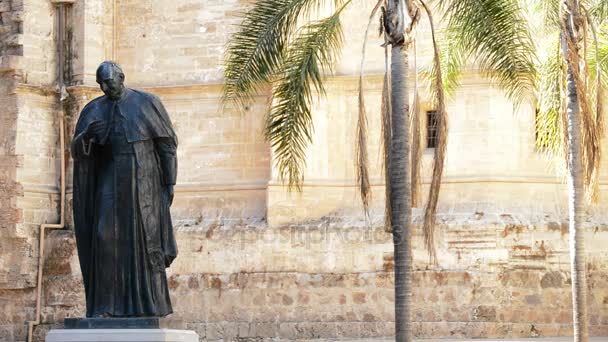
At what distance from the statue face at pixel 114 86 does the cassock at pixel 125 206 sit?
2.3 inches

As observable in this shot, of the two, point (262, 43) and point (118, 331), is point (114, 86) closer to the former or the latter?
point (118, 331)

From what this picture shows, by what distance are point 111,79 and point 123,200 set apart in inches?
37.8

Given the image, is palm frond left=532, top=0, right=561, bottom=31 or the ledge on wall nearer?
palm frond left=532, top=0, right=561, bottom=31

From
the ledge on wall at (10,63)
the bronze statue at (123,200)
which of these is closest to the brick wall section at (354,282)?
the ledge on wall at (10,63)

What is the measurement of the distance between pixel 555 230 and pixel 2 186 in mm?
8822

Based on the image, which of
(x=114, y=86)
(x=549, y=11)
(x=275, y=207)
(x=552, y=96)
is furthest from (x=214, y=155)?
(x=114, y=86)

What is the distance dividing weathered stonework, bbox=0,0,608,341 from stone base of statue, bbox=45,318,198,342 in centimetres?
989

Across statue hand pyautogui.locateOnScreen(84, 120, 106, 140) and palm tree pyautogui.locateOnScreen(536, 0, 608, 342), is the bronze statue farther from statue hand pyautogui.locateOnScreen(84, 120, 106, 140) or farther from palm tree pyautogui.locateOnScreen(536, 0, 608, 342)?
palm tree pyautogui.locateOnScreen(536, 0, 608, 342)

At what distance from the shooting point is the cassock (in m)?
9.93

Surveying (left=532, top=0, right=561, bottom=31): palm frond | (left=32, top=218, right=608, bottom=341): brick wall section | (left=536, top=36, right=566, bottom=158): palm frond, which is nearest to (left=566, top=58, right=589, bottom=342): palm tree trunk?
(left=536, top=36, right=566, bottom=158): palm frond

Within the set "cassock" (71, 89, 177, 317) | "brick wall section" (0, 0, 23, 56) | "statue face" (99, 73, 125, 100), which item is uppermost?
"brick wall section" (0, 0, 23, 56)

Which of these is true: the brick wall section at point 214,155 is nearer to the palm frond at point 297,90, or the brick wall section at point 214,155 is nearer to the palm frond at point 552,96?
the palm frond at point 552,96

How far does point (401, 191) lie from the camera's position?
1428 cm

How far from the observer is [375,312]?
63.5 feet
